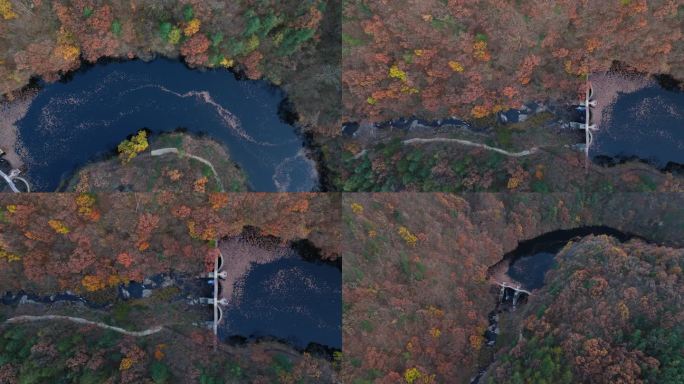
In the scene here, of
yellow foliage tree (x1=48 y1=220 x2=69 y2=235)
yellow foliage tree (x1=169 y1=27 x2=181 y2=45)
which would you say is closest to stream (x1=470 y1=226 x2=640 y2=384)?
yellow foliage tree (x1=169 y1=27 x2=181 y2=45)

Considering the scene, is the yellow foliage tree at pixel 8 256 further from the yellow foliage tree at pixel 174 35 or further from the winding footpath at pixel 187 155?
the yellow foliage tree at pixel 174 35

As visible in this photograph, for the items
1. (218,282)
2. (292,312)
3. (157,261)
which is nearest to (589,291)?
(292,312)

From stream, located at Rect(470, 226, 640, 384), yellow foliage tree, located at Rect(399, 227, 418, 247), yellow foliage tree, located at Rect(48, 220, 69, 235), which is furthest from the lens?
stream, located at Rect(470, 226, 640, 384)

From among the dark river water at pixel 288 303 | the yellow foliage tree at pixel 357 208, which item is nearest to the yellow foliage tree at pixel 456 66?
the yellow foliage tree at pixel 357 208

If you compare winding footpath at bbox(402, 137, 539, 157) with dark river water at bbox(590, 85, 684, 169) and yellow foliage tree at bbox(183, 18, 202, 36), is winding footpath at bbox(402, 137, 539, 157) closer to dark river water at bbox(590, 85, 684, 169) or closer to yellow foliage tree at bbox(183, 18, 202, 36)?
dark river water at bbox(590, 85, 684, 169)

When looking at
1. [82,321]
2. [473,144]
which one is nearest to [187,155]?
[82,321]
